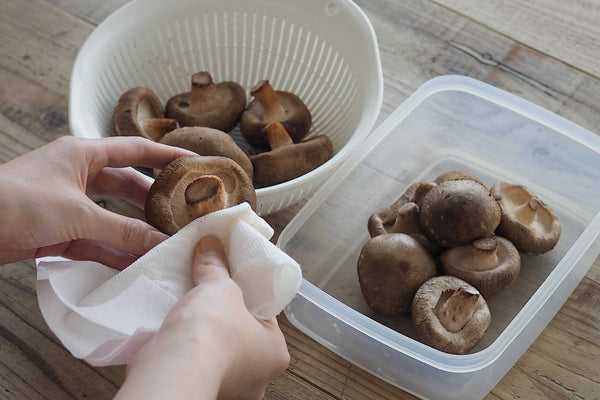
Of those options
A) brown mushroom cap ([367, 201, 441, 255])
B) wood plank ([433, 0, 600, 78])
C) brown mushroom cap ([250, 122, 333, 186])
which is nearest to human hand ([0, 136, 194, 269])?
brown mushroom cap ([250, 122, 333, 186])

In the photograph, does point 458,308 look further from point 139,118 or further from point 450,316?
point 139,118

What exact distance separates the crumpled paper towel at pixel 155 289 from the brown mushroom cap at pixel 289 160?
0.27 m

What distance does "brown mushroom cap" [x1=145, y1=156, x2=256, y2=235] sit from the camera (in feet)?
2.71

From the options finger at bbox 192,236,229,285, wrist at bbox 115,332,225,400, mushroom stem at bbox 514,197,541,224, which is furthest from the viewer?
mushroom stem at bbox 514,197,541,224

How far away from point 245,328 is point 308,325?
11.2 inches

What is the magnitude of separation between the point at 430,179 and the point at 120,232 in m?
0.57

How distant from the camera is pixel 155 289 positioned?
77 cm

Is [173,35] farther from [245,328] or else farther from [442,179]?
[245,328]

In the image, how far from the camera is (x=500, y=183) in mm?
1104

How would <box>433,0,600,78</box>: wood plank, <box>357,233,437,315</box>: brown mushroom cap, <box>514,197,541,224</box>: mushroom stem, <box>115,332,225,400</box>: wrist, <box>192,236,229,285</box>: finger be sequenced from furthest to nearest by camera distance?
<box>433,0,600,78</box>: wood plank → <box>514,197,541,224</box>: mushroom stem → <box>357,233,437,315</box>: brown mushroom cap → <box>192,236,229,285</box>: finger → <box>115,332,225,400</box>: wrist

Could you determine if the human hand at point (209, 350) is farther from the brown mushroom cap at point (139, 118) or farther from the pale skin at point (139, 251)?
the brown mushroom cap at point (139, 118)

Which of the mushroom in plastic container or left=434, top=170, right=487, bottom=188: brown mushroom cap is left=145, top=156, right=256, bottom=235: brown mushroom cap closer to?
the mushroom in plastic container

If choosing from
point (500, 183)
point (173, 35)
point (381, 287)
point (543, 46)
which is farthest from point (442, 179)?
point (173, 35)

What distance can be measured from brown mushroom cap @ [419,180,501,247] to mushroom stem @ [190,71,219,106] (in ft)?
1.31
